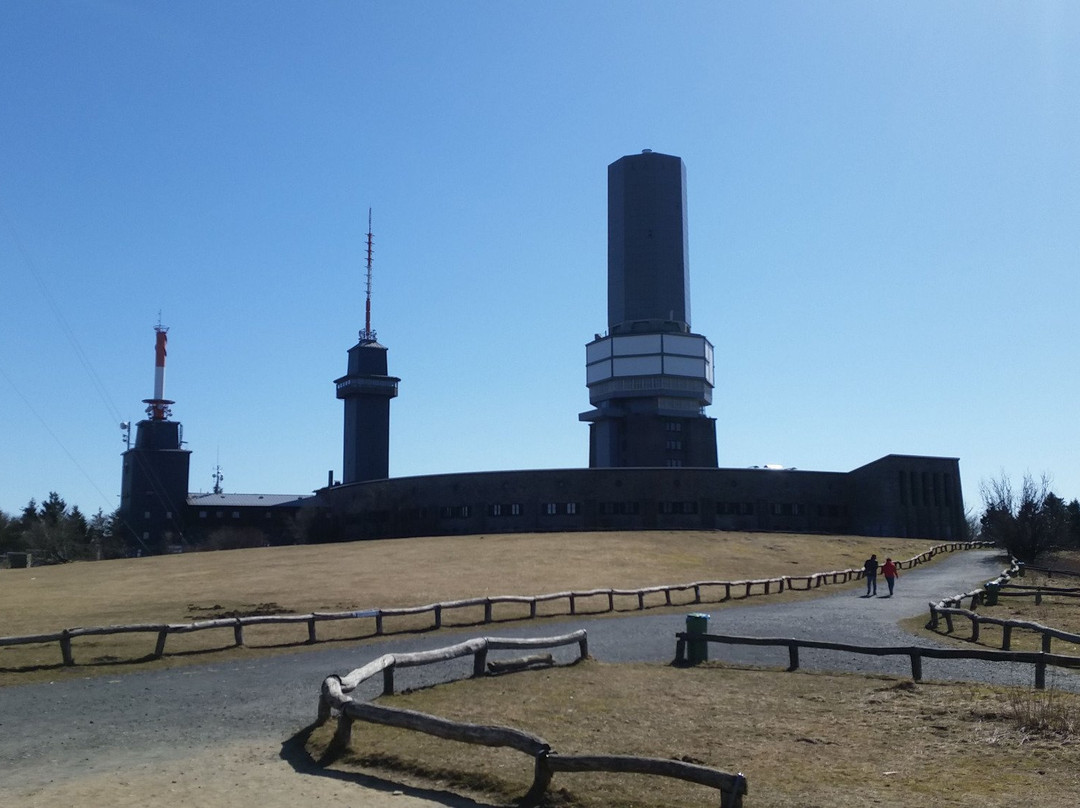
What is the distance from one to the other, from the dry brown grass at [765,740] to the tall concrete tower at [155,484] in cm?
9648

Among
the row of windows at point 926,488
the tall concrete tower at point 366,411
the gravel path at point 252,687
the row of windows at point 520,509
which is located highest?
the tall concrete tower at point 366,411

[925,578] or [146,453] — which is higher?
[146,453]

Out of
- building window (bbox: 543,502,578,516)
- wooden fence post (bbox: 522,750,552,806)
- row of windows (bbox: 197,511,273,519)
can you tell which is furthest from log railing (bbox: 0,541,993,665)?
row of windows (bbox: 197,511,273,519)

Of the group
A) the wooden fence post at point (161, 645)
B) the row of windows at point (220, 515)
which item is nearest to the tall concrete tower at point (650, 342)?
the row of windows at point (220, 515)

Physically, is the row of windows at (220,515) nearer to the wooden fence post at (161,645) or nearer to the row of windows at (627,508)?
the row of windows at (627,508)

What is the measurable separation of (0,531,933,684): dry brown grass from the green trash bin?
A: 9964 millimetres

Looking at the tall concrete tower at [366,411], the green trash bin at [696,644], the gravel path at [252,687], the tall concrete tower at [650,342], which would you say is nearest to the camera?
the gravel path at [252,687]

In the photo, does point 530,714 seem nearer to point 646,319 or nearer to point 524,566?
point 524,566

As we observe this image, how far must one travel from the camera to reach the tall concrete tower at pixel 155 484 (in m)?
106

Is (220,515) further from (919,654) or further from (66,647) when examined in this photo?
(919,654)

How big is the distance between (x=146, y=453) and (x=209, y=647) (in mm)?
92039

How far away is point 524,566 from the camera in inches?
1843

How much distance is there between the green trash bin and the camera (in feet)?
66.5

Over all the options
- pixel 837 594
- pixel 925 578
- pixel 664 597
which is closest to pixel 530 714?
pixel 664 597
